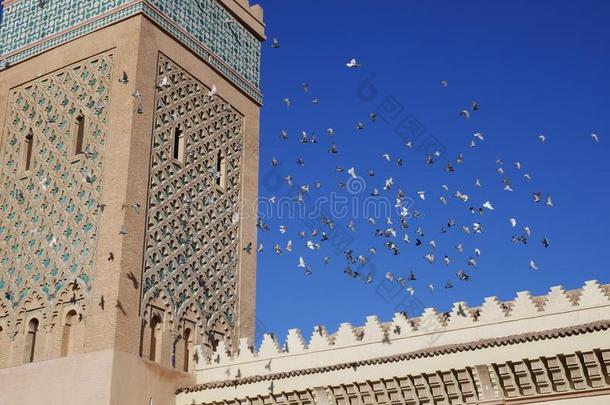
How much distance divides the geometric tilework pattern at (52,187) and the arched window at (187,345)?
4.25 ft

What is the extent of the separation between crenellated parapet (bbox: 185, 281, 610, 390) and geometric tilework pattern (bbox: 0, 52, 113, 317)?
6.01ft

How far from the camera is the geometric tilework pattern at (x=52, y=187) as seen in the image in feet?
31.5

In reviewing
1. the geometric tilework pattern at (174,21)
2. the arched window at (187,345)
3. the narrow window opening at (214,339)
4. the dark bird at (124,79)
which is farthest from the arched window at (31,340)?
the geometric tilework pattern at (174,21)

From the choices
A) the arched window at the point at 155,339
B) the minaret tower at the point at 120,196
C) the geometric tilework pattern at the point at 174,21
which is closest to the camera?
the minaret tower at the point at 120,196

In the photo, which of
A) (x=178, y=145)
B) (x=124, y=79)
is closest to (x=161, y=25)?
(x=124, y=79)

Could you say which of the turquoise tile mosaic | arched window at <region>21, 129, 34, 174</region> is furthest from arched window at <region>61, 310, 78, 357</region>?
the turquoise tile mosaic

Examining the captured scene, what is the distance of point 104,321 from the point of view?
8.91 m

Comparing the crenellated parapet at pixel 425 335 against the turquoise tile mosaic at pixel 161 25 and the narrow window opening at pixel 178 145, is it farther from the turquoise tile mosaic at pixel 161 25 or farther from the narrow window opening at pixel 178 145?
the turquoise tile mosaic at pixel 161 25

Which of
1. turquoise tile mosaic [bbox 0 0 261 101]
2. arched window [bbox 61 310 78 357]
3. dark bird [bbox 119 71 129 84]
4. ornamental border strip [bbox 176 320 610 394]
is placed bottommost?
ornamental border strip [bbox 176 320 610 394]

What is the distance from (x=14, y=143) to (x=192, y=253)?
2.68 m

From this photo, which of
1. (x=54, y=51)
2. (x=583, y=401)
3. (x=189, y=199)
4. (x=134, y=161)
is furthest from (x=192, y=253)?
(x=583, y=401)

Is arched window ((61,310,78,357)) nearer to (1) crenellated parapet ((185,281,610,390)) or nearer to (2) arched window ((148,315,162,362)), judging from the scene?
(2) arched window ((148,315,162,362))

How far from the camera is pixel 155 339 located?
9.44 meters

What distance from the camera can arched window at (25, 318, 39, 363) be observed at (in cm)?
945
